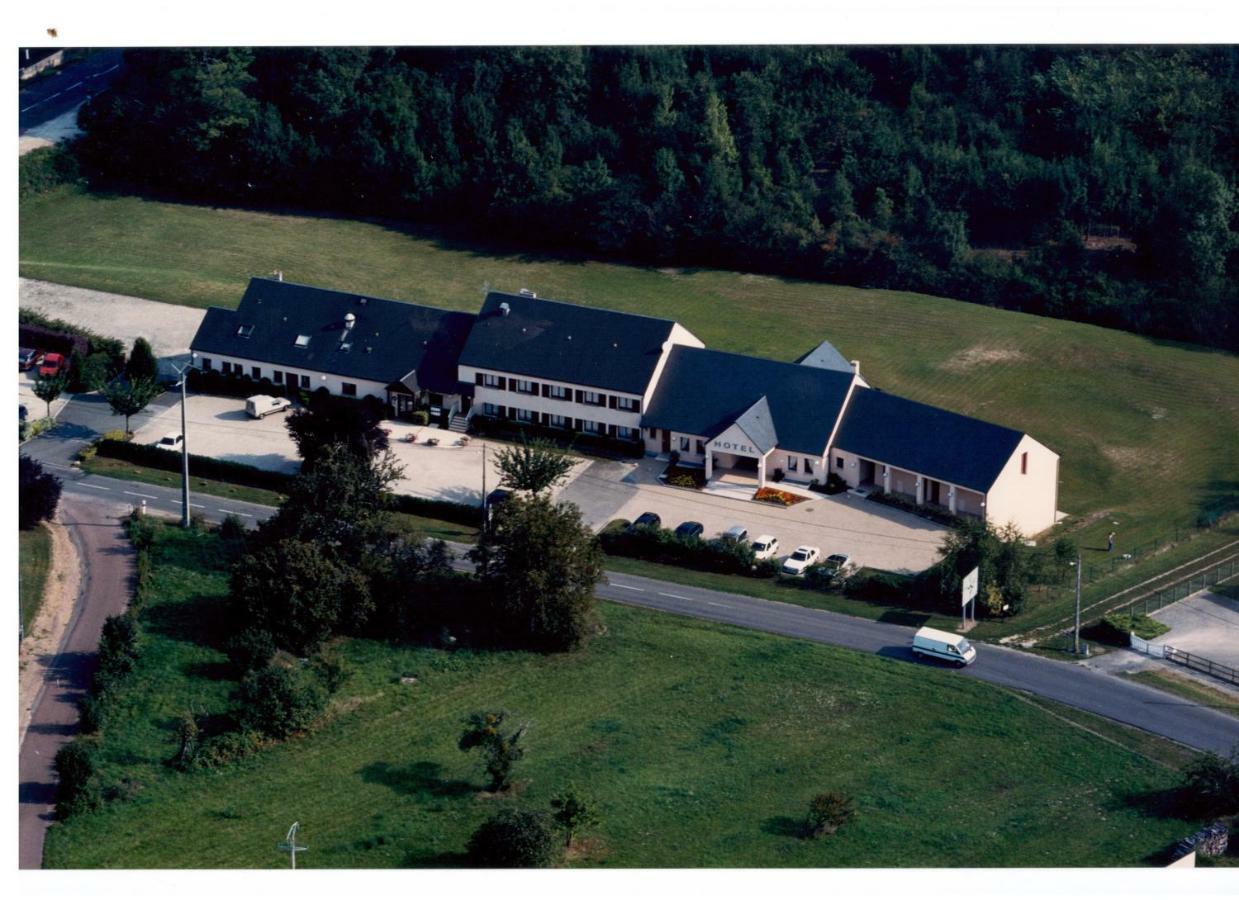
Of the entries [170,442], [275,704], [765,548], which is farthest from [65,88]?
[275,704]

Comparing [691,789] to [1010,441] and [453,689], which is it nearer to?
[453,689]

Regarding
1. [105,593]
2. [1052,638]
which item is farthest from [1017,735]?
[105,593]

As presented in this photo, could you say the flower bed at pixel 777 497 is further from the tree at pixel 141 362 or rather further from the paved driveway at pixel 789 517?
the tree at pixel 141 362

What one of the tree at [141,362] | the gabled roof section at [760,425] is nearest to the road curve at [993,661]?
the gabled roof section at [760,425]

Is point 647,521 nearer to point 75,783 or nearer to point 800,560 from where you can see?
point 800,560

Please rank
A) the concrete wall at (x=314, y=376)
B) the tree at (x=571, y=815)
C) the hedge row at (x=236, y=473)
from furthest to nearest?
the concrete wall at (x=314, y=376) < the hedge row at (x=236, y=473) < the tree at (x=571, y=815)

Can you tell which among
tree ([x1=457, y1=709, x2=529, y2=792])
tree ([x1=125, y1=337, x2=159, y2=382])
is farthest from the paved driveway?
tree ([x1=125, y1=337, x2=159, y2=382])
